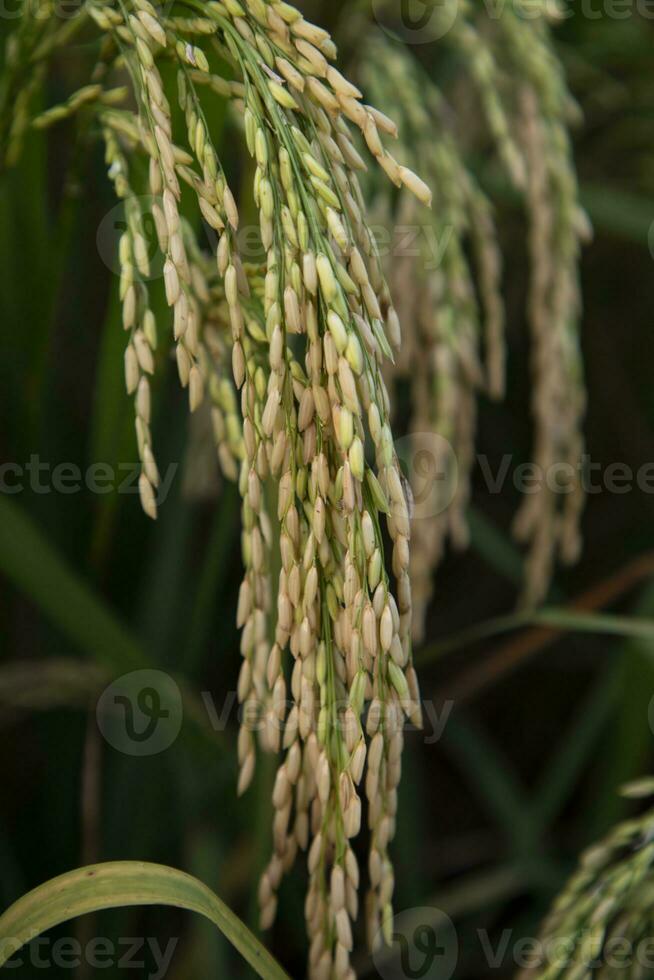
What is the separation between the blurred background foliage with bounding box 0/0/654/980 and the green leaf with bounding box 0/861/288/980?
0.73 feet

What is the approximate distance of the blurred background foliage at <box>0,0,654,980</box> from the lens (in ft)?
2.97

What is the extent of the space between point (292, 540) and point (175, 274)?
15 cm

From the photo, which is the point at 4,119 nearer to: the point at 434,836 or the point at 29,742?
the point at 29,742

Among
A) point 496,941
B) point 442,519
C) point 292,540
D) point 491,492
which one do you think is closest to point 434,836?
point 496,941

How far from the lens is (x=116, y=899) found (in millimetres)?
549

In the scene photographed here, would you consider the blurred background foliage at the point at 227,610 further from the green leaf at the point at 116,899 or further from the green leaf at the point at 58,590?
the green leaf at the point at 116,899

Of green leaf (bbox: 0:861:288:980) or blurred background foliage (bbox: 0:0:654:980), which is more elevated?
green leaf (bbox: 0:861:288:980)

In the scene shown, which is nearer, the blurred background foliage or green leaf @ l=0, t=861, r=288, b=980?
green leaf @ l=0, t=861, r=288, b=980

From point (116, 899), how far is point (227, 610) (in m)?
0.77

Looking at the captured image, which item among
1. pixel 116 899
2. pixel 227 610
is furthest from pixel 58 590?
pixel 227 610

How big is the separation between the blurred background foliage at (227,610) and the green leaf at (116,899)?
8.7 inches

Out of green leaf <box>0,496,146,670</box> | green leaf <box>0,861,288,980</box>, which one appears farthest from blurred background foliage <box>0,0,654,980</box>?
green leaf <box>0,861,288,980</box>

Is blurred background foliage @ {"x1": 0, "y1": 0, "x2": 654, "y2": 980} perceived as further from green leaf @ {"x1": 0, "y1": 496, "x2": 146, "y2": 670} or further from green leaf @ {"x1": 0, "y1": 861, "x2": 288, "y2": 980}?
green leaf @ {"x1": 0, "y1": 861, "x2": 288, "y2": 980}

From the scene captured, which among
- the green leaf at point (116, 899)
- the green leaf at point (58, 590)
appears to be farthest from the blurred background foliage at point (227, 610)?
the green leaf at point (116, 899)
